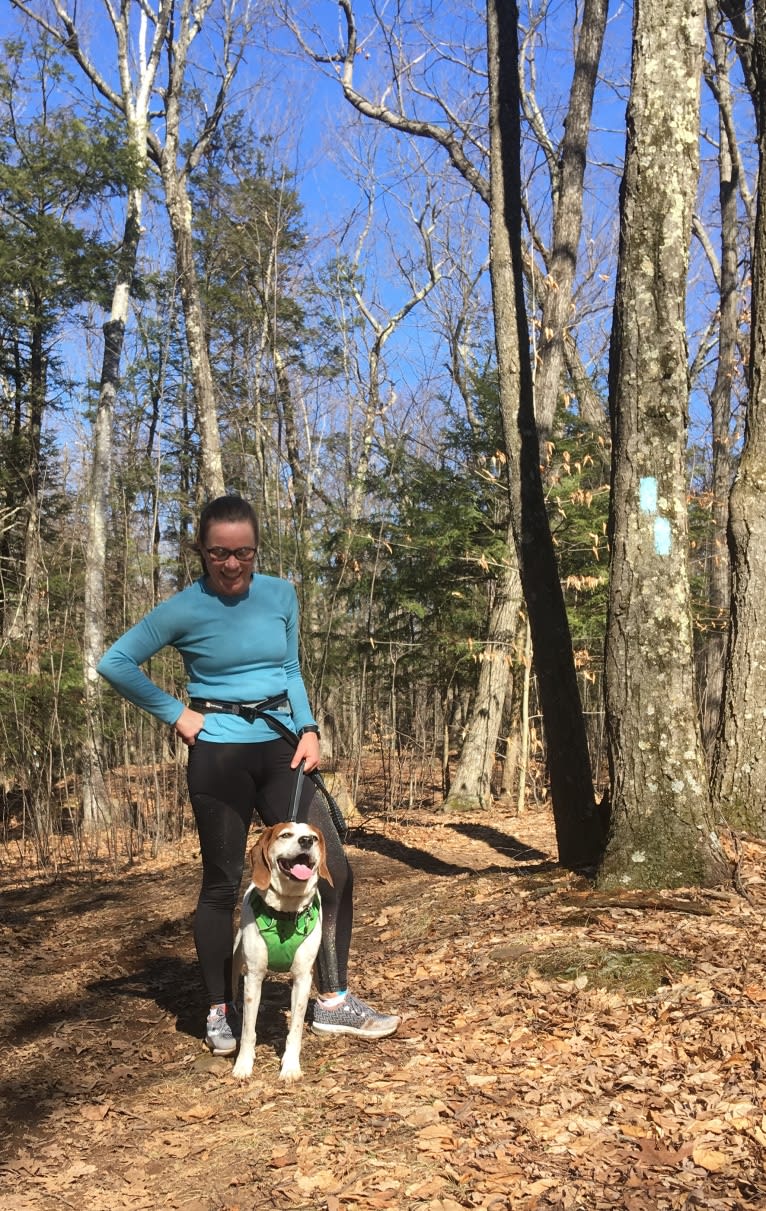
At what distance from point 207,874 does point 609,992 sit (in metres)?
1.60

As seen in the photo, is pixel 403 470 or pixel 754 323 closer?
pixel 754 323

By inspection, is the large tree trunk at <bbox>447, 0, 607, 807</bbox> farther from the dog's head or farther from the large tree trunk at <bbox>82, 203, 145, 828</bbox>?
the dog's head

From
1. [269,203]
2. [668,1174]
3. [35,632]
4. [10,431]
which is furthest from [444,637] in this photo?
[269,203]

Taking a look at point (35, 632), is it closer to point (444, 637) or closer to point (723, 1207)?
point (444, 637)

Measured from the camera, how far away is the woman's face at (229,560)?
349 centimetres

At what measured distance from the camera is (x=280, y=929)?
3314 millimetres

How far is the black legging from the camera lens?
139 inches

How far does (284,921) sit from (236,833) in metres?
0.42

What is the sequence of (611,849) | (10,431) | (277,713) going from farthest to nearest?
(10,431), (611,849), (277,713)

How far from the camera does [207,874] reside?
3.66 meters

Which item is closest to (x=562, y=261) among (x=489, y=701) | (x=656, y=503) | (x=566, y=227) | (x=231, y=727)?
(x=566, y=227)

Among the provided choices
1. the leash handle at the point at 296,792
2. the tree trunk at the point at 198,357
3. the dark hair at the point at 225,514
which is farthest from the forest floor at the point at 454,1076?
the tree trunk at the point at 198,357

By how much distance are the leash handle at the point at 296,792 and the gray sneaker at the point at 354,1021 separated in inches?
31.0

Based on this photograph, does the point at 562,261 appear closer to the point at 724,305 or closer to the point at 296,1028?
the point at 724,305
